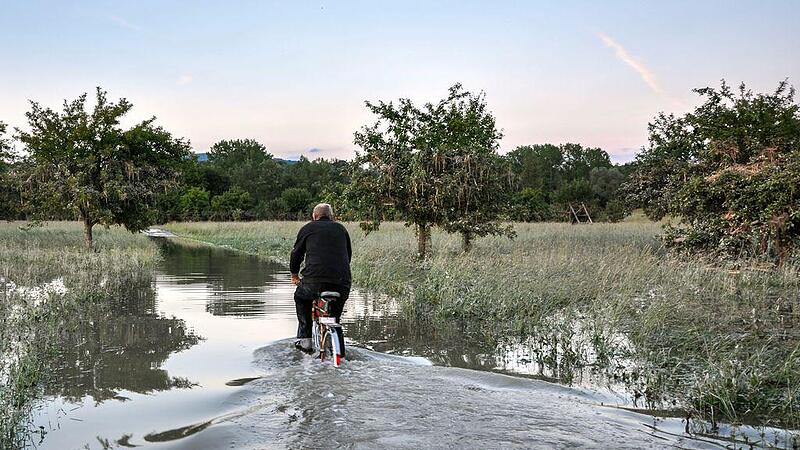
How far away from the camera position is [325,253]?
8812 millimetres

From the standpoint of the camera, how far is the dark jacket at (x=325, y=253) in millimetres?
8773

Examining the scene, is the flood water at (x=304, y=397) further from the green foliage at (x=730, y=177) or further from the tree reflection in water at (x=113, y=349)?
the green foliage at (x=730, y=177)

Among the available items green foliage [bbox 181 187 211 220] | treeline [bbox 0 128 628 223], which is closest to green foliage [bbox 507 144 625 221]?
treeline [bbox 0 128 628 223]

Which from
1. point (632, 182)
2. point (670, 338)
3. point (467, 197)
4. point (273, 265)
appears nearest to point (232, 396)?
point (670, 338)

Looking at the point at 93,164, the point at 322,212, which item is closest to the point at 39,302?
the point at 322,212

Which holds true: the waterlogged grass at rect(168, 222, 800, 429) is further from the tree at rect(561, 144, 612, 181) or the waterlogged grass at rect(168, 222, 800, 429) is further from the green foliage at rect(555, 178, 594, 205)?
the tree at rect(561, 144, 612, 181)

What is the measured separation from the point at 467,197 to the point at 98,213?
14230 millimetres

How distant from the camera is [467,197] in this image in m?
19.4

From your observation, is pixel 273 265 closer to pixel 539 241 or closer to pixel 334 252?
pixel 539 241

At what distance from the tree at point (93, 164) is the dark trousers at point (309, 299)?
17.3 meters

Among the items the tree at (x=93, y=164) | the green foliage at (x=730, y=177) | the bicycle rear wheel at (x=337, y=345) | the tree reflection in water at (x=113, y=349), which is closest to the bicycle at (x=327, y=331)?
the bicycle rear wheel at (x=337, y=345)

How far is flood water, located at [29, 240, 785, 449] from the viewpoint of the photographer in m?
5.55

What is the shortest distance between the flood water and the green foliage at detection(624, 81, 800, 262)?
8098mm

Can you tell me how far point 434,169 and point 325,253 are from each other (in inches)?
438
